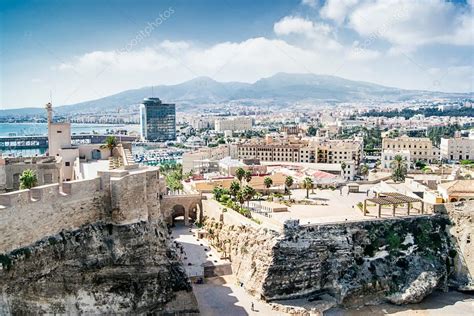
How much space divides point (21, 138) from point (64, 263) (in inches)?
5098

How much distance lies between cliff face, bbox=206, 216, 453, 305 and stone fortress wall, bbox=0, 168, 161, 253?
25.6ft

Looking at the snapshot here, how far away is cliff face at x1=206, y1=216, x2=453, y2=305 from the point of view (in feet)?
104

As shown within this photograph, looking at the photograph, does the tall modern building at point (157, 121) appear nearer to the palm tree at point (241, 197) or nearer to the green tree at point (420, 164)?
the green tree at point (420, 164)

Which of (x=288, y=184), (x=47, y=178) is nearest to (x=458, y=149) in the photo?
(x=288, y=184)

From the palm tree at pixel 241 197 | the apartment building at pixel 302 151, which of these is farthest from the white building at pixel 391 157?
the palm tree at pixel 241 197

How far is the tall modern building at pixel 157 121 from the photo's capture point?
180750mm

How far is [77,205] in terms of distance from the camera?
77.6 ft

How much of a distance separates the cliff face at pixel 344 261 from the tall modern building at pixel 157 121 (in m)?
148

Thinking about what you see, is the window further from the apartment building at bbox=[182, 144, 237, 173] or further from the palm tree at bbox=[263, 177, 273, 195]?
the apartment building at bbox=[182, 144, 237, 173]

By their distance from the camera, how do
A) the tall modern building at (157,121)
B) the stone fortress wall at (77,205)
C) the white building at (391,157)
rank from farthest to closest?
the tall modern building at (157,121)
the white building at (391,157)
the stone fortress wall at (77,205)

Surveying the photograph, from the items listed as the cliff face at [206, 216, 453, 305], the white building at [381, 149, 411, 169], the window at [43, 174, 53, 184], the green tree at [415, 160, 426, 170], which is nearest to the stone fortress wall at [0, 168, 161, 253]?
the cliff face at [206, 216, 453, 305]

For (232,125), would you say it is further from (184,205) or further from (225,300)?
(225,300)

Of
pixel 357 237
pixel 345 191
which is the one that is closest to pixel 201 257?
pixel 357 237

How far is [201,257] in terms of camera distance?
35.2 meters
